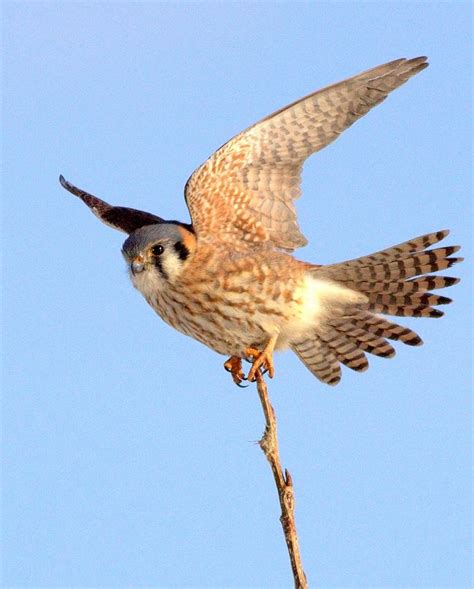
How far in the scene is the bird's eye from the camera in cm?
475

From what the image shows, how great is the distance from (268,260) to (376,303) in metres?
0.66

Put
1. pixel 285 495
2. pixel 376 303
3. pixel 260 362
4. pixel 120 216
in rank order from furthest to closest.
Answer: pixel 120 216
pixel 376 303
pixel 260 362
pixel 285 495

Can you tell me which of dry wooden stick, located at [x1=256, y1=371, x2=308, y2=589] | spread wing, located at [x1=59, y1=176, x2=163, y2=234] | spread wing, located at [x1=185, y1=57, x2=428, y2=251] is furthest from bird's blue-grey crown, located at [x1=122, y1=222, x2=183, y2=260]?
dry wooden stick, located at [x1=256, y1=371, x2=308, y2=589]

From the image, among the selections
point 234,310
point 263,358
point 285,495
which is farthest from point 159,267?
point 285,495

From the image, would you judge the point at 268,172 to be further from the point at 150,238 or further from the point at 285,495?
the point at 285,495

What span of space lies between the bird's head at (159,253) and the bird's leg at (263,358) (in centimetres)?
A: 53

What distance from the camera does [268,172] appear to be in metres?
4.96

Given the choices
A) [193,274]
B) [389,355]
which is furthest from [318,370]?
[193,274]

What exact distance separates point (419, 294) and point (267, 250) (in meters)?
0.84

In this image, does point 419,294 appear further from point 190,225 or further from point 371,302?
point 190,225

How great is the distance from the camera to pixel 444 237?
4.95 metres

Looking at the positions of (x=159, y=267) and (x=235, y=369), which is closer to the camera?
(x=159, y=267)

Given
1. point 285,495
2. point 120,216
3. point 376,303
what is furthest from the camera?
point 120,216

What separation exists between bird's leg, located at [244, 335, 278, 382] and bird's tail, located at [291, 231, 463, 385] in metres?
0.42
